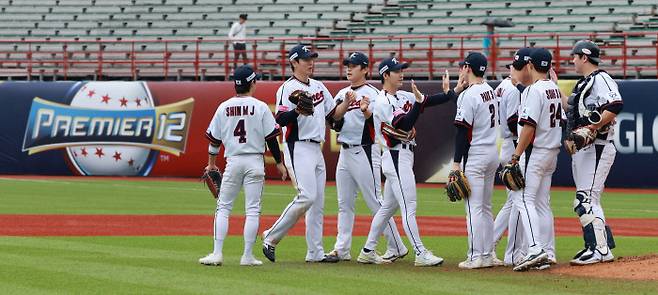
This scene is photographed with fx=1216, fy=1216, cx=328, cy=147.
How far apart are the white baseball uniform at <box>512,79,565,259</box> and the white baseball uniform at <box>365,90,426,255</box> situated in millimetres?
1032

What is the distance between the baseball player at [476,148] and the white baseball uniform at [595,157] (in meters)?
0.82

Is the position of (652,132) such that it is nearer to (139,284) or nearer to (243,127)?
(243,127)

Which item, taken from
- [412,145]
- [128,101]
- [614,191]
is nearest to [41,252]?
[412,145]

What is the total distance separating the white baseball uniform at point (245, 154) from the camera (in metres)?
11.3

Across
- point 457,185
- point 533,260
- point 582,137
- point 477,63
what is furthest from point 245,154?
point 582,137

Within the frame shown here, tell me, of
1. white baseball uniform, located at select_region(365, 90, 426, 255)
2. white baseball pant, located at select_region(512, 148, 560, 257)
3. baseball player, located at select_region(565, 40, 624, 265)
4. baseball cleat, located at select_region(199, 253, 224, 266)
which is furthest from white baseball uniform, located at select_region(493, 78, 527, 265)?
baseball cleat, located at select_region(199, 253, 224, 266)

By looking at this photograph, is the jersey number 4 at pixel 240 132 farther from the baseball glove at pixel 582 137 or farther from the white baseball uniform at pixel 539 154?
the baseball glove at pixel 582 137

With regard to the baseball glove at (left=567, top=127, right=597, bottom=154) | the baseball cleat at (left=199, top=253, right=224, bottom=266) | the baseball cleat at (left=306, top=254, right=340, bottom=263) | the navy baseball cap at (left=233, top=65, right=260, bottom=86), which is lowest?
the baseball cleat at (left=306, top=254, right=340, bottom=263)

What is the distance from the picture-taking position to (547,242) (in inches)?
439

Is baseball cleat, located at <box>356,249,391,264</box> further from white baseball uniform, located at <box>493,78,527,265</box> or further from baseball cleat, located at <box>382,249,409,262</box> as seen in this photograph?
white baseball uniform, located at <box>493,78,527,265</box>

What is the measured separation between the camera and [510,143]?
12117 mm

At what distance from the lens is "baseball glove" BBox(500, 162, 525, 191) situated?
35.6 feet

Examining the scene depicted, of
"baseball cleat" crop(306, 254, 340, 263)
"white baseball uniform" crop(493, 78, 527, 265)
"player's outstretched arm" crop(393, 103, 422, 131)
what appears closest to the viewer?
"player's outstretched arm" crop(393, 103, 422, 131)

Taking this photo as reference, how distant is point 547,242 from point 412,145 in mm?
1575
